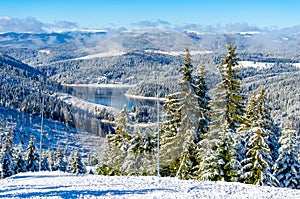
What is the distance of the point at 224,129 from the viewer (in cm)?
2530

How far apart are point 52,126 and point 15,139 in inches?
1370

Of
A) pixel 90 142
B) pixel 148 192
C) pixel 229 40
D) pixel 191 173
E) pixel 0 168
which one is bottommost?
pixel 90 142

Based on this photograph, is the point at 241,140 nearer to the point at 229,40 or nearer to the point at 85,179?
the point at 229,40

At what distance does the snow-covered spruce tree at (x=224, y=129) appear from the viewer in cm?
2497

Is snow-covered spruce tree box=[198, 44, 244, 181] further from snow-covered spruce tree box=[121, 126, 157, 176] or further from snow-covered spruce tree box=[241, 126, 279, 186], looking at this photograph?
snow-covered spruce tree box=[121, 126, 157, 176]

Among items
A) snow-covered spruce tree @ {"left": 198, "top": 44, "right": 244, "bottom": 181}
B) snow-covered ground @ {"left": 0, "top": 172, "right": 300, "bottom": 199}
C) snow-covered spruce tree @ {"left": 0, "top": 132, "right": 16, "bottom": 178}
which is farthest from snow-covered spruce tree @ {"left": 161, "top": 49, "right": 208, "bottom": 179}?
snow-covered spruce tree @ {"left": 0, "top": 132, "right": 16, "bottom": 178}

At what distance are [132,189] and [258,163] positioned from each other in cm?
931

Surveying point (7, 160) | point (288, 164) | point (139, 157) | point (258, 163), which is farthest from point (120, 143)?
point (7, 160)

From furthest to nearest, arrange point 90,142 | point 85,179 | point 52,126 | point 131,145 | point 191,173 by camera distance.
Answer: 1. point 52,126
2. point 90,142
3. point 131,145
4. point 191,173
5. point 85,179

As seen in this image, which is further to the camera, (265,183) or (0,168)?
(0,168)

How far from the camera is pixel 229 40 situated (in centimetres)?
2744

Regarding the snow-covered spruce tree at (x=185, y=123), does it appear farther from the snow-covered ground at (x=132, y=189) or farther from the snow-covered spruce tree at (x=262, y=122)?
the snow-covered ground at (x=132, y=189)

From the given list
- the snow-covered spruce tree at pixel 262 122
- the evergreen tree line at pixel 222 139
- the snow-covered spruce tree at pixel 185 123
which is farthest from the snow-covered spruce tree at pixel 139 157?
the snow-covered spruce tree at pixel 262 122

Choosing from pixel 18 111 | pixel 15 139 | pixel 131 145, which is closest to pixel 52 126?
pixel 18 111
